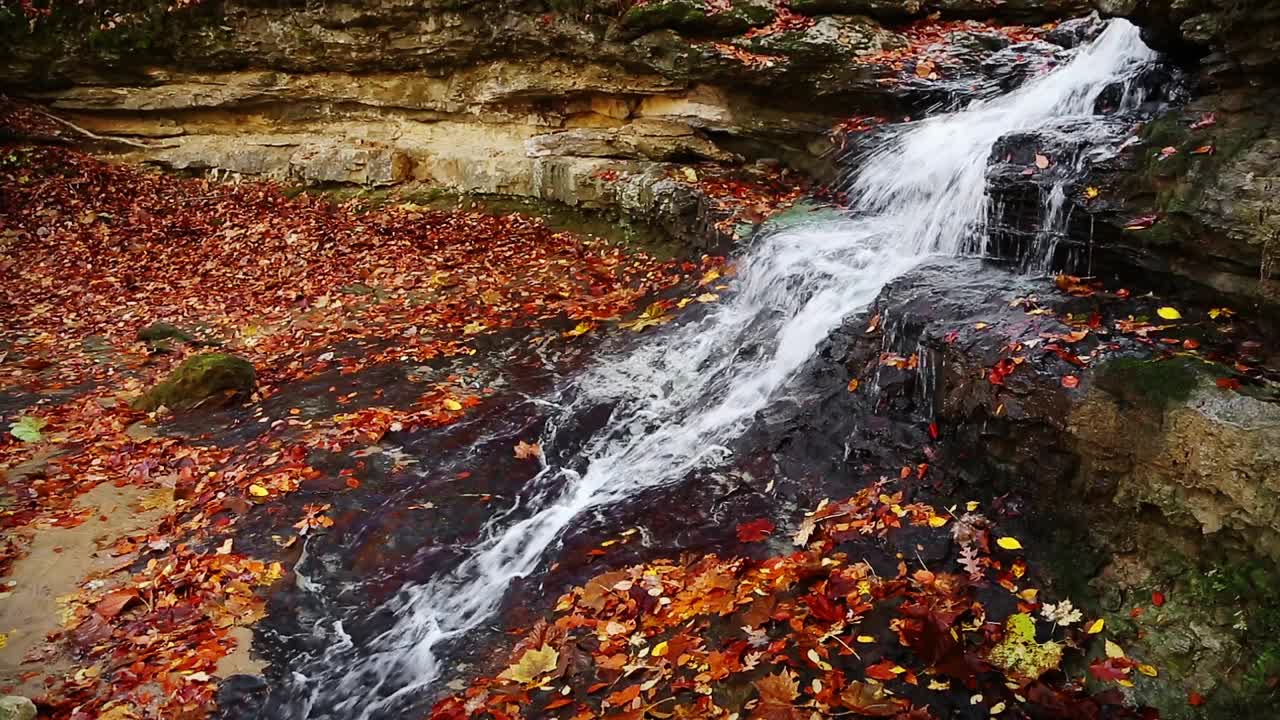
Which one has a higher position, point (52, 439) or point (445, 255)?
point (445, 255)

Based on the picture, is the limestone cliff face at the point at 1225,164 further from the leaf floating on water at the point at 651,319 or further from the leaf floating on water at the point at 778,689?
the leaf floating on water at the point at 651,319

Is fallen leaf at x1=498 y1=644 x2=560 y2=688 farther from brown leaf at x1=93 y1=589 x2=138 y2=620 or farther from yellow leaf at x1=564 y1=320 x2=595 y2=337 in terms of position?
yellow leaf at x1=564 y1=320 x2=595 y2=337

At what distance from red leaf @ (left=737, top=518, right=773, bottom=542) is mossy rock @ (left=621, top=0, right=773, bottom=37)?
7257 mm

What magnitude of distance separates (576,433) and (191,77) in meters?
11.4

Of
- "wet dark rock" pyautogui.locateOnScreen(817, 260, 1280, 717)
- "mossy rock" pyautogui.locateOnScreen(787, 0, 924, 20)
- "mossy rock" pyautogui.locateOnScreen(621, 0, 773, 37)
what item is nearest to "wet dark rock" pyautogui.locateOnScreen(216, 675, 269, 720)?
"wet dark rock" pyautogui.locateOnScreen(817, 260, 1280, 717)

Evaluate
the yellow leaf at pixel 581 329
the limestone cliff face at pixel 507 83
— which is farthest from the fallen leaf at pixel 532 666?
the limestone cliff face at pixel 507 83

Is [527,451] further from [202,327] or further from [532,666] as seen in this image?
[202,327]

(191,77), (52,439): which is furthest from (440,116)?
(52,439)

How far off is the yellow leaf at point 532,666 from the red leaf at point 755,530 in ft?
4.70

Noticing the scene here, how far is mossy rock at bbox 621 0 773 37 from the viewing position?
391 inches

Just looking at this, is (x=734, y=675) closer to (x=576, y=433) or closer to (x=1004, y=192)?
(x=576, y=433)

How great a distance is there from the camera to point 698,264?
30.1 ft

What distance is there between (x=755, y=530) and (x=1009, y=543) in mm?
1509

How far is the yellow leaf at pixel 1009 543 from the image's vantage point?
438cm
